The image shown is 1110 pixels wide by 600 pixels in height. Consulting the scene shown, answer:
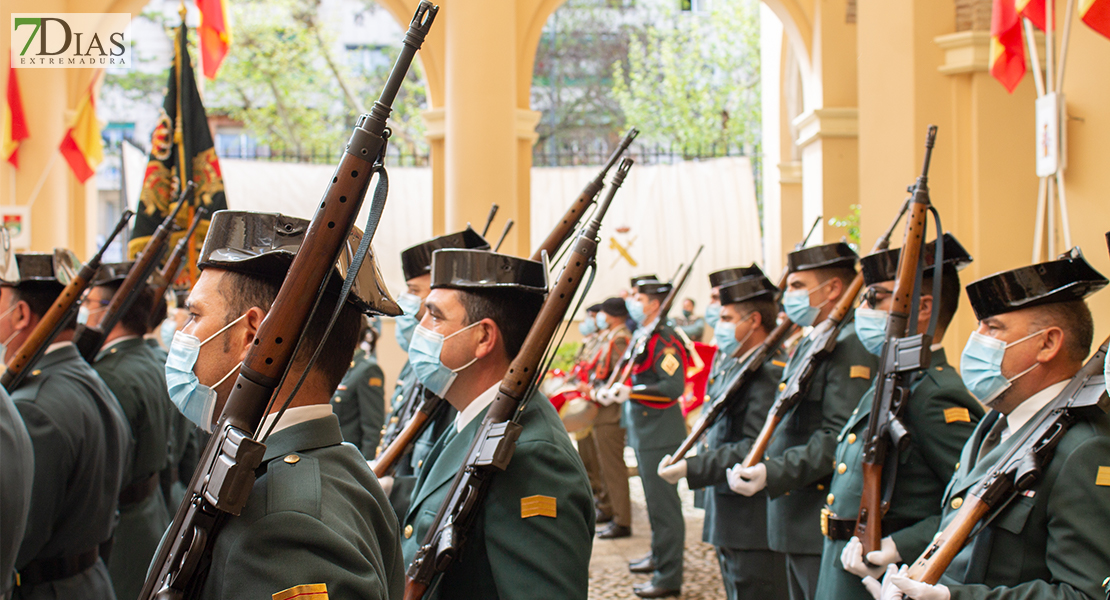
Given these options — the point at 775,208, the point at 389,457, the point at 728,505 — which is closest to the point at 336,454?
the point at 389,457

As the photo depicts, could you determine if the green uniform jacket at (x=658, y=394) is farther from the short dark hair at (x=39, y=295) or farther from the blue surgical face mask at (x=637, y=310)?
the short dark hair at (x=39, y=295)

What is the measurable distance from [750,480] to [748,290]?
59.8 inches

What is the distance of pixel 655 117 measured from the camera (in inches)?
973

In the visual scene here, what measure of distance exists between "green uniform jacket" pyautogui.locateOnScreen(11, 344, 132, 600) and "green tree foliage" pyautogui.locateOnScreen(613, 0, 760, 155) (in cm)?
2094

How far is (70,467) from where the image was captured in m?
2.87

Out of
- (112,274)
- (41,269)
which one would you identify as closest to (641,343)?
(112,274)

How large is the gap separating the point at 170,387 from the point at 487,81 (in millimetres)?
5432

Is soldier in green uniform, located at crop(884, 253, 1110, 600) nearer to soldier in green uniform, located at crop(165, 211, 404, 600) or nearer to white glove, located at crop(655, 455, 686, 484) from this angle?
white glove, located at crop(655, 455, 686, 484)

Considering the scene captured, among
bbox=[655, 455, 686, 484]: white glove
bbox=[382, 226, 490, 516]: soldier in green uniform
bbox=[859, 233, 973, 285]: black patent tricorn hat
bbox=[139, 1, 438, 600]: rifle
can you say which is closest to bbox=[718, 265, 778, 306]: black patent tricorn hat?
bbox=[859, 233, 973, 285]: black patent tricorn hat

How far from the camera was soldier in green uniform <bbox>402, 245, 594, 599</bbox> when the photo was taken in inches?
81.0

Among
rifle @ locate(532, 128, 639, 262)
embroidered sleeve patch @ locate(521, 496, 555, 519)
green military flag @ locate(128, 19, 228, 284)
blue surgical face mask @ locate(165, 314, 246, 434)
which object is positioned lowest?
embroidered sleeve patch @ locate(521, 496, 555, 519)

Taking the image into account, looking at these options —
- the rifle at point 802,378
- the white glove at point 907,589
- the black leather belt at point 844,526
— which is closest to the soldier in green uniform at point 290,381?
the white glove at point 907,589

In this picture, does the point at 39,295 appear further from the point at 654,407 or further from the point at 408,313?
the point at 654,407

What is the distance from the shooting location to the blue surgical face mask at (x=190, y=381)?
160cm
